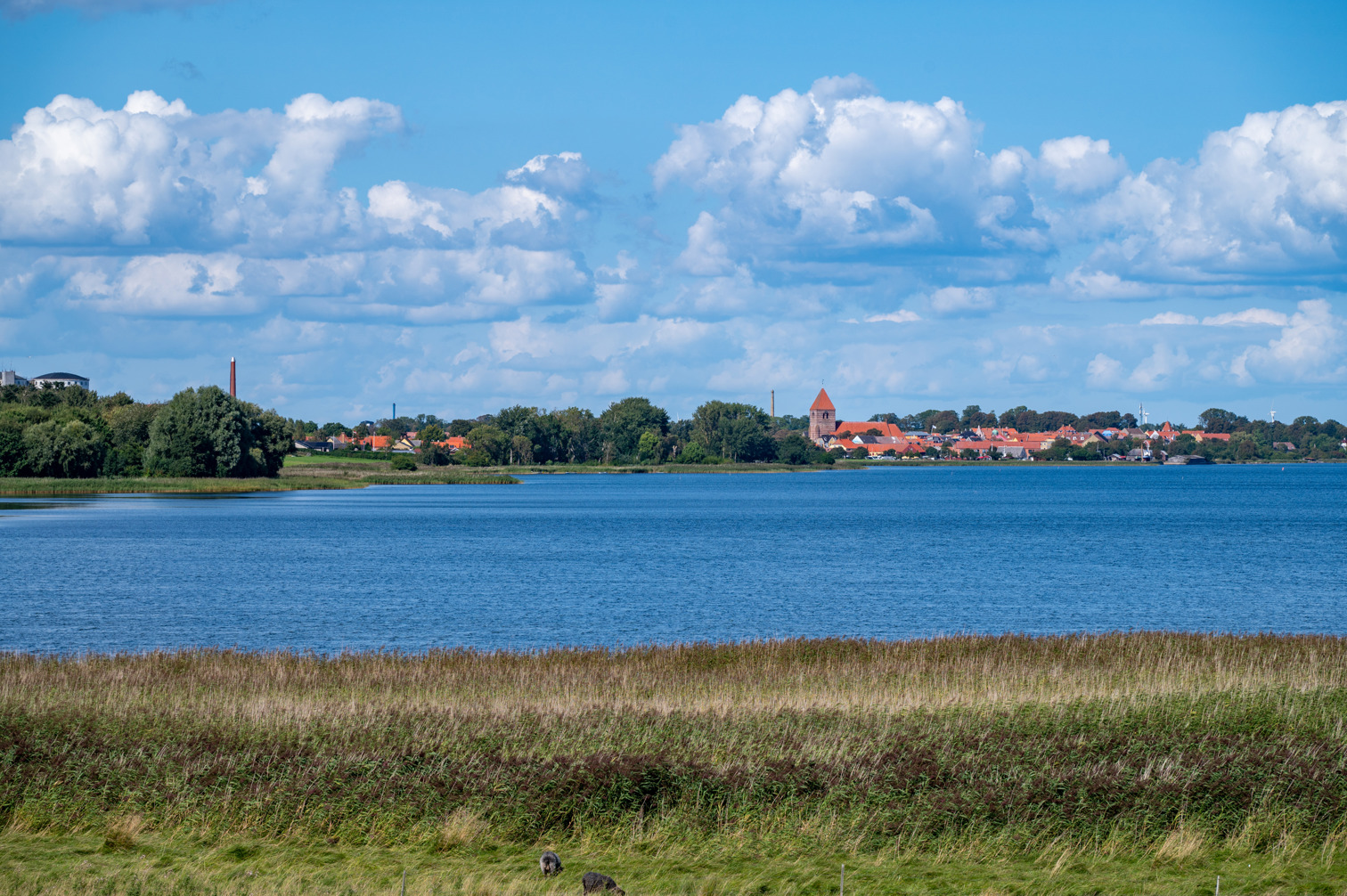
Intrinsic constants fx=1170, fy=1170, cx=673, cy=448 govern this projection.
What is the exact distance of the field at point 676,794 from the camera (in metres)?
11.4

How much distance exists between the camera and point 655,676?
22938 millimetres

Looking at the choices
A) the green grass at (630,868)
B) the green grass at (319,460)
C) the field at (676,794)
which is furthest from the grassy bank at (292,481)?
the green grass at (630,868)

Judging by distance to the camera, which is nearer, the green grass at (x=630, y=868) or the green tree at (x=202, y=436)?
the green grass at (x=630, y=868)

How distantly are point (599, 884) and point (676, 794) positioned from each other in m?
2.59

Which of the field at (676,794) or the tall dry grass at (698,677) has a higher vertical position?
the field at (676,794)

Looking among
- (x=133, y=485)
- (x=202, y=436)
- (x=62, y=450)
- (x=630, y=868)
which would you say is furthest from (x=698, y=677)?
(x=62, y=450)

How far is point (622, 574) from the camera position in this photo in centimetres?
5019

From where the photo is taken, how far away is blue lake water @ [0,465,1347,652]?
35.4m

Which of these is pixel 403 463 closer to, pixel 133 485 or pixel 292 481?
pixel 292 481

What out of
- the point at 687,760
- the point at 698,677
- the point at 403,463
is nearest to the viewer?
the point at 687,760

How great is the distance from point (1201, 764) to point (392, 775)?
949 centimetres

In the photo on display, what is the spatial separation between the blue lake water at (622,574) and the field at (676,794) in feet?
51.2

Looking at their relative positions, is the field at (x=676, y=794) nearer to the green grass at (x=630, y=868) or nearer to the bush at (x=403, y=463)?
the green grass at (x=630, y=868)

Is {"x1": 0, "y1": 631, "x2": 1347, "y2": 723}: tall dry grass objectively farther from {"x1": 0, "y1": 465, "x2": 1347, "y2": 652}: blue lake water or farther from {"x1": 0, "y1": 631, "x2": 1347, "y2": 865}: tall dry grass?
{"x1": 0, "y1": 465, "x2": 1347, "y2": 652}: blue lake water
